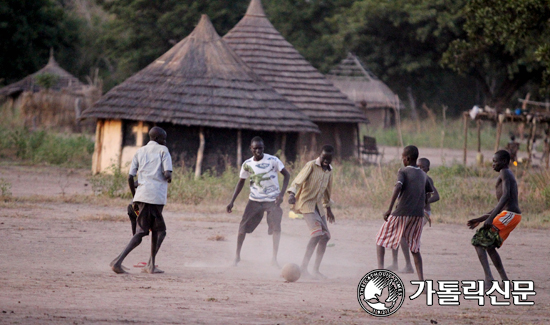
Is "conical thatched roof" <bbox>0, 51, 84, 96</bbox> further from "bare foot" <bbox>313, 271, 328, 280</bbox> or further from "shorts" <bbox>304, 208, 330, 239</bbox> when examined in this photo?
"bare foot" <bbox>313, 271, 328, 280</bbox>

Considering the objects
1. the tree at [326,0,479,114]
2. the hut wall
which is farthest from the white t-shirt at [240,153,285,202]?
the tree at [326,0,479,114]

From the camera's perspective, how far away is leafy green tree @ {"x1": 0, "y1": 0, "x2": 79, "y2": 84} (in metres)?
35.8

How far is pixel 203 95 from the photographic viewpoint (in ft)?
55.2

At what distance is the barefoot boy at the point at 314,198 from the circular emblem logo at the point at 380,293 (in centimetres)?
101

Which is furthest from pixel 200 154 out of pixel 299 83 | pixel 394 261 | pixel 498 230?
pixel 498 230

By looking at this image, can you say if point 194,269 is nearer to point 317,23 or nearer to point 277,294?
point 277,294

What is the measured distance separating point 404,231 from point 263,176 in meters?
1.77

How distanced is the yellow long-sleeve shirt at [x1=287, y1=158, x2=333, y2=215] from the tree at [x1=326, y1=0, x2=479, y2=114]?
26.0 metres

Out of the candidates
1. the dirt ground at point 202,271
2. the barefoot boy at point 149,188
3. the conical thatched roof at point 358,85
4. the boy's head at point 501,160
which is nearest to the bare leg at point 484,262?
the dirt ground at point 202,271

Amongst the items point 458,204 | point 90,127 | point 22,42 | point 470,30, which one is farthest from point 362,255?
point 22,42

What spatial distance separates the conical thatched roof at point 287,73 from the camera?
19734mm

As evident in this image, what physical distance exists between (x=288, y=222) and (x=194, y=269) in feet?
14.1

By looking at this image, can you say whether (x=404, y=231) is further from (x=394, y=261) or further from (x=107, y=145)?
(x=107, y=145)

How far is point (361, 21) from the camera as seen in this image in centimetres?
3553
